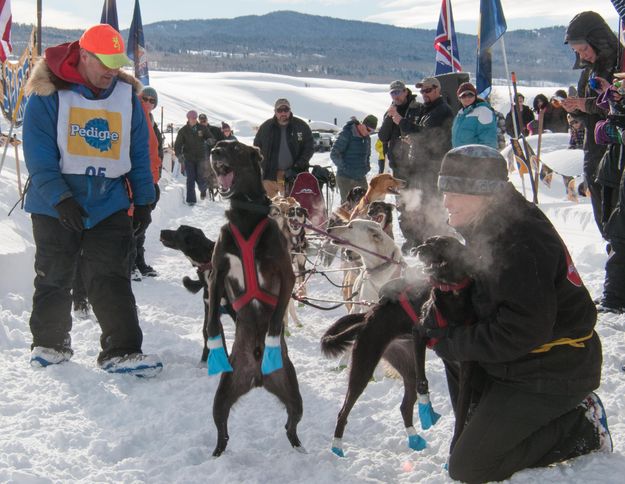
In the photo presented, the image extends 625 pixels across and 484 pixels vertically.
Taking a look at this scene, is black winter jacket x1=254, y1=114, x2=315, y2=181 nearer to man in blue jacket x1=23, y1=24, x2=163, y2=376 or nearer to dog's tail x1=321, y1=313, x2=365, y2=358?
man in blue jacket x1=23, y1=24, x2=163, y2=376

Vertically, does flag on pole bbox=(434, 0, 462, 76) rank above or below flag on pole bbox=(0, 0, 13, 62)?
above

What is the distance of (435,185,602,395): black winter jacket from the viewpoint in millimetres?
2340

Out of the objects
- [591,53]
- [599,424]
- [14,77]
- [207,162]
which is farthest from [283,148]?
[599,424]

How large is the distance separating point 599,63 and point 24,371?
4240 millimetres

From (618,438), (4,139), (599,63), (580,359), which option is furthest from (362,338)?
(4,139)

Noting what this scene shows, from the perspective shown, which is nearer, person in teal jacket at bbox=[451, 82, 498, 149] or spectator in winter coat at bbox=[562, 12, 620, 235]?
spectator in winter coat at bbox=[562, 12, 620, 235]

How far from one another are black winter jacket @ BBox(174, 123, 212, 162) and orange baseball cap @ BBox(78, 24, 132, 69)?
8.99 m

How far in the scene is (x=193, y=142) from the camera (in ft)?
41.7

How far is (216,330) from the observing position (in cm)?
307

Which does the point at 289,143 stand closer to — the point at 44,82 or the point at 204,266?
the point at 204,266

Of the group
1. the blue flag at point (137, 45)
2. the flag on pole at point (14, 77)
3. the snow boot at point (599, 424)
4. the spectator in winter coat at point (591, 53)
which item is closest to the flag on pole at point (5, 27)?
the flag on pole at point (14, 77)

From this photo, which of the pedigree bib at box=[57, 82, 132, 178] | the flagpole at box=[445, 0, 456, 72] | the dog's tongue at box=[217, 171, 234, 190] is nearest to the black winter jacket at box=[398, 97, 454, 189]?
the pedigree bib at box=[57, 82, 132, 178]

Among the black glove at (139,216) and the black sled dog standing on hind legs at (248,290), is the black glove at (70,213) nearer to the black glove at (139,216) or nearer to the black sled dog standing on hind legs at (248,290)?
the black glove at (139,216)

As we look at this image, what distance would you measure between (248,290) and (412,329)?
30.3 inches
